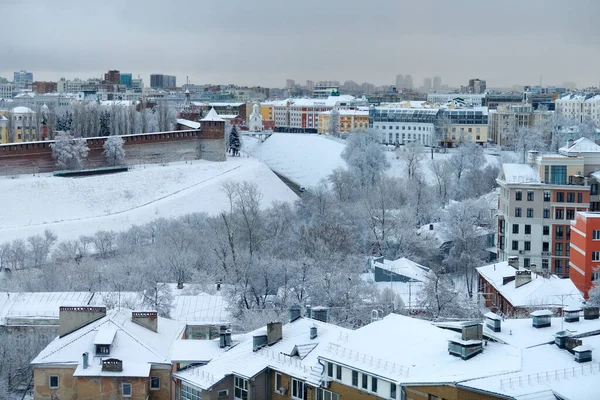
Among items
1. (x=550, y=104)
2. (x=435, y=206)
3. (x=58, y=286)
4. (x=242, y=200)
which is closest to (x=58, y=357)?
(x=58, y=286)

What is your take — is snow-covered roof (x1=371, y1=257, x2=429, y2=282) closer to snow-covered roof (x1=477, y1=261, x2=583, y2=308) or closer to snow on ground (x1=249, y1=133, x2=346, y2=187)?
snow-covered roof (x1=477, y1=261, x2=583, y2=308)

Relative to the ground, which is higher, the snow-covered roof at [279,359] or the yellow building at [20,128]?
the yellow building at [20,128]

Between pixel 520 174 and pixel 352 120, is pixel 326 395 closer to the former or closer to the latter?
pixel 520 174

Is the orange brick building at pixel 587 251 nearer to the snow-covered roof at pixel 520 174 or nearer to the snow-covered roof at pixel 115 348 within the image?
the snow-covered roof at pixel 520 174

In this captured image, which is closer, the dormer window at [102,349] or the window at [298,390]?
the window at [298,390]

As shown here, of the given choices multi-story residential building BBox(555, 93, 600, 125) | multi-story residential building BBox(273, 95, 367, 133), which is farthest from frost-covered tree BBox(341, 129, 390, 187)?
multi-story residential building BBox(555, 93, 600, 125)

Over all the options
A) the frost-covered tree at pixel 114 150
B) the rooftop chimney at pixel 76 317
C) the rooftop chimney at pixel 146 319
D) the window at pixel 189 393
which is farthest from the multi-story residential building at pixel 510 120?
the window at pixel 189 393

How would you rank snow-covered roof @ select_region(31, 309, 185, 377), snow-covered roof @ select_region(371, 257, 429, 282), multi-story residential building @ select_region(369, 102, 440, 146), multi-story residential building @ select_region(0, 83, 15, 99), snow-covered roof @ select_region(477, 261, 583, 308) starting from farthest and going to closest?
multi-story residential building @ select_region(0, 83, 15, 99), multi-story residential building @ select_region(369, 102, 440, 146), snow-covered roof @ select_region(371, 257, 429, 282), snow-covered roof @ select_region(477, 261, 583, 308), snow-covered roof @ select_region(31, 309, 185, 377)
